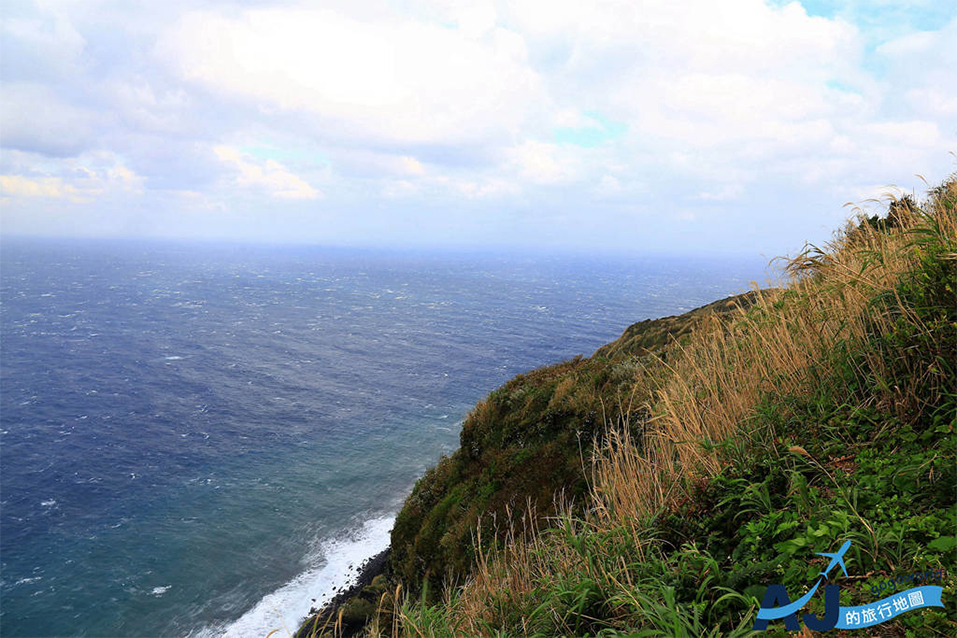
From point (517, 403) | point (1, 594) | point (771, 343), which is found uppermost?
point (771, 343)

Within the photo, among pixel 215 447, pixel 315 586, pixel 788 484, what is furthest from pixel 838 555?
pixel 215 447

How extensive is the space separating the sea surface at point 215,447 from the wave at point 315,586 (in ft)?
0.38

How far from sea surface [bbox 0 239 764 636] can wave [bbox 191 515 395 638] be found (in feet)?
0.38

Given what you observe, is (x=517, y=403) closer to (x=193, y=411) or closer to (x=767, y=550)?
(x=767, y=550)

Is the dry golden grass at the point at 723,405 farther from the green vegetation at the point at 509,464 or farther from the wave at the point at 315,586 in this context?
the wave at the point at 315,586

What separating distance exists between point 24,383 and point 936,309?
8403 centimetres

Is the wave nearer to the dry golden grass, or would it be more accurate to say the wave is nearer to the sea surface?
the sea surface

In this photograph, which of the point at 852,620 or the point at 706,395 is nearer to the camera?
the point at 852,620

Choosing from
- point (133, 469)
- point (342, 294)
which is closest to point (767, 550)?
point (133, 469)

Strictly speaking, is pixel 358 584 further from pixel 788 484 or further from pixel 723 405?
pixel 788 484

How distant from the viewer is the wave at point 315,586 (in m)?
23.5

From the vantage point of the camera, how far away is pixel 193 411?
51938mm

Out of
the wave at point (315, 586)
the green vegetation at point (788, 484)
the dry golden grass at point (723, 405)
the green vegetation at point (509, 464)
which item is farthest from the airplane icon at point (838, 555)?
the wave at point (315, 586)

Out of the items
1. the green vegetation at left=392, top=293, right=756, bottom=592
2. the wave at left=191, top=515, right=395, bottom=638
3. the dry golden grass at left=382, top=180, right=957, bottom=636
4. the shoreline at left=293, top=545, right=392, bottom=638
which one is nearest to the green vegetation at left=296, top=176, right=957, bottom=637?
the dry golden grass at left=382, top=180, right=957, bottom=636
